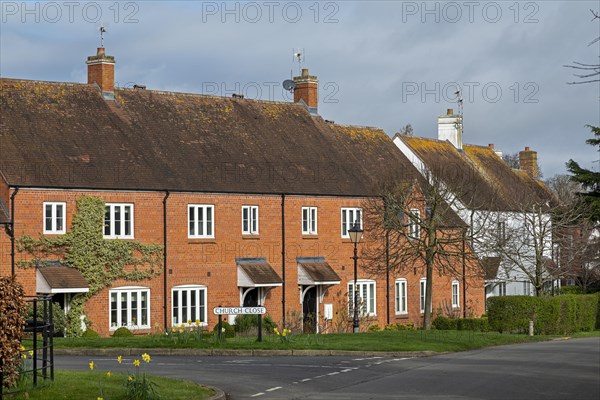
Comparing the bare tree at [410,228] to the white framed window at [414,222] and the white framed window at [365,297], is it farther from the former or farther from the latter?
the white framed window at [365,297]

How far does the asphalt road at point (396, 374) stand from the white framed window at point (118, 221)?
13065 millimetres

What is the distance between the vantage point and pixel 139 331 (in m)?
42.2

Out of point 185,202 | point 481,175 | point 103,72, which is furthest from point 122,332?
point 481,175

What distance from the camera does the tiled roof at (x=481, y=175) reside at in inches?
2175

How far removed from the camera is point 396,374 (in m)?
24.0

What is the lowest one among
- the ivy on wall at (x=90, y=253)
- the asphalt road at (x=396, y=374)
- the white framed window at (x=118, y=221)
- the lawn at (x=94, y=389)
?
the asphalt road at (x=396, y=374)

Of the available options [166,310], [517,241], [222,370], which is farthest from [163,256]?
[517,241]

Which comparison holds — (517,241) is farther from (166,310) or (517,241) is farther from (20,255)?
(20,255)

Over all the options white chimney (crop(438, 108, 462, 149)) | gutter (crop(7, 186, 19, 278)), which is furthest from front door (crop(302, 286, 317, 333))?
white chimney (crop(438, 108, 462, 149))

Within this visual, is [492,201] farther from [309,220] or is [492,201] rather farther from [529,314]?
[529,314]

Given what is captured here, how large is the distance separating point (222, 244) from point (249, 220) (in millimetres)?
1891

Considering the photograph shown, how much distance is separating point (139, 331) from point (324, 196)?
1232 centimetres

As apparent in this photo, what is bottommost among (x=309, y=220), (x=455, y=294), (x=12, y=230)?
(x=455, y=294)

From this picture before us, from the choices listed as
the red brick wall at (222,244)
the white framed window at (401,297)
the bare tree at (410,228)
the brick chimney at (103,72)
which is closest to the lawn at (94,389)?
the red brick wall at (222,244)
